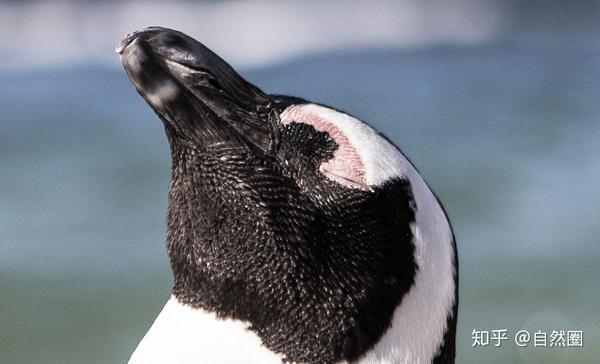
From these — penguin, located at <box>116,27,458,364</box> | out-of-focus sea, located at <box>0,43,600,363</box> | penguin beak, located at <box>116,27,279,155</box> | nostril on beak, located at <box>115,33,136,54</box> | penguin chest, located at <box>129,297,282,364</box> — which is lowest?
out-of-focus sea, located at <box>0,43,600,363</box>

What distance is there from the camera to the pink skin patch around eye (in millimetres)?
982

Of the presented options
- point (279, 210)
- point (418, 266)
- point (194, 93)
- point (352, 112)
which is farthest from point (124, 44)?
point (352, 112)

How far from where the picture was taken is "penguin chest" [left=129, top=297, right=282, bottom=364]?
975 mm

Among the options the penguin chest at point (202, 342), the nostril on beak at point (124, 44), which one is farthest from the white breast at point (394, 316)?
the nostril on beak at point (124, 44)

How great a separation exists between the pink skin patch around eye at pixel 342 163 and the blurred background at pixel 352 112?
9.43 feet

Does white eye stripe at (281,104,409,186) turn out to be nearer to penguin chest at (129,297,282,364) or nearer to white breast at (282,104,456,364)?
white breast at (282,104,456,364)

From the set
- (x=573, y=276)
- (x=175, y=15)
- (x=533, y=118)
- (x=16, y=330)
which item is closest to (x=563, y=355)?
(x=573, y=276)

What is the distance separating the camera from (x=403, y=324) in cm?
98

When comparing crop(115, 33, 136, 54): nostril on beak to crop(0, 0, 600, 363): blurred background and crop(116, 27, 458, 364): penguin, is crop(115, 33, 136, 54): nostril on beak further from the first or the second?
crop(0, 0, 600, 363): blurred background

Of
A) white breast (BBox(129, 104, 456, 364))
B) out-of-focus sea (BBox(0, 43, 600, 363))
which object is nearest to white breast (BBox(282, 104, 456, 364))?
white breast (BBox(129, 104, 456, 364))

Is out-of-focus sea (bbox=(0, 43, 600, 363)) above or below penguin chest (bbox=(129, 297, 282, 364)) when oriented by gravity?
below

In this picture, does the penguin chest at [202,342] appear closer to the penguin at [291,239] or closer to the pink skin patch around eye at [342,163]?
the penguin at [291,239]

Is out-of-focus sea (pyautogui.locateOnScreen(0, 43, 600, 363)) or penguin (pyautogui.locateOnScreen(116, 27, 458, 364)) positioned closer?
penguin (pyautogui.locateOnScreen(116, 27, 458, 364))

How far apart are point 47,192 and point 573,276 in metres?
2.66
